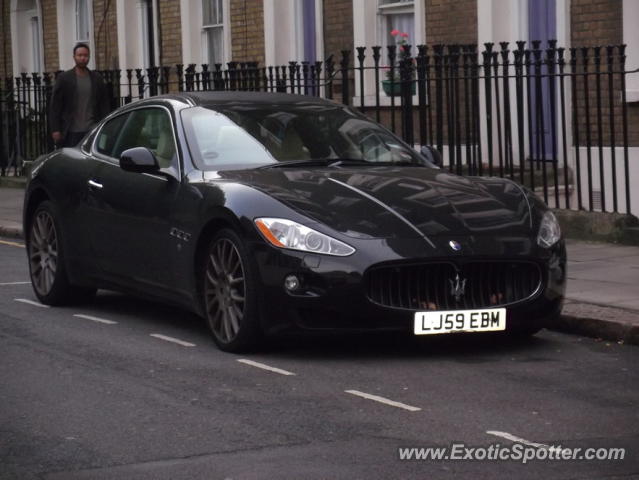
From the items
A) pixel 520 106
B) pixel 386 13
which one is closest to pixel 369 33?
pixel 386 13

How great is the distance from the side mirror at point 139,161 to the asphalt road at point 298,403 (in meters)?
0.98

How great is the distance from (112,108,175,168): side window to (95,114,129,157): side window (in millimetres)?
75

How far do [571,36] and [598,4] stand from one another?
0.52 metres

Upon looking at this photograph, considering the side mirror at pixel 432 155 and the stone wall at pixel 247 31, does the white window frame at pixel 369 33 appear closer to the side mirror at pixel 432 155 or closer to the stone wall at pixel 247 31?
the stone wall at pixel 247 31

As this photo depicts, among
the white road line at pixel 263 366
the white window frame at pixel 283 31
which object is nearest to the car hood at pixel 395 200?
the white road line at pixel 263 366

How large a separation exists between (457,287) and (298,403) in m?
1.42

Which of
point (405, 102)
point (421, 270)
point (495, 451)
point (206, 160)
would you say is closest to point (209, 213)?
point (206, 160)

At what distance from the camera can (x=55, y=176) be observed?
10719mm

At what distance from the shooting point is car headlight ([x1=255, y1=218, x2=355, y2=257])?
8156 millimetres

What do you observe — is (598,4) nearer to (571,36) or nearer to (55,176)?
(571,36)

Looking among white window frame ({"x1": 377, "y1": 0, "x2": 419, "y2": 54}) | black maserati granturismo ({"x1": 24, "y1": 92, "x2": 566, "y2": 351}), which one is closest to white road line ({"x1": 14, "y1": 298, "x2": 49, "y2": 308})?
black maserati granturismo ({"x1": 24, "y1": 92, "x2": 566, "y2": 351})

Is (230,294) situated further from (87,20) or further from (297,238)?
(87,20)

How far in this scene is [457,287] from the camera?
27.1 ft

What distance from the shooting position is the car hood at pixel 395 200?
8.30 metres
